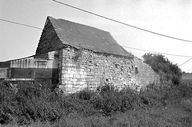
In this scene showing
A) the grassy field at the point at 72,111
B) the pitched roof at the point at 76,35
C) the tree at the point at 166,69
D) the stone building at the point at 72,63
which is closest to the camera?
the grassy field at the point at 72,111

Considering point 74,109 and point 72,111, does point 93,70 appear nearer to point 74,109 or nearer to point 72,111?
point 74,109

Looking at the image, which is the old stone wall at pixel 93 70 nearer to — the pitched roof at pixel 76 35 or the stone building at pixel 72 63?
the stone building at pixel 72 63

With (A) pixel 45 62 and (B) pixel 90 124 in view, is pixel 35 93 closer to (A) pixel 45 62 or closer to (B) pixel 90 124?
(A) pixel 45 62

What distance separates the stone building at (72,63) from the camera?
8.13 m

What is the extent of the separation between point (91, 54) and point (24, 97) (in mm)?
4721

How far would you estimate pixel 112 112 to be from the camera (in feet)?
27.9

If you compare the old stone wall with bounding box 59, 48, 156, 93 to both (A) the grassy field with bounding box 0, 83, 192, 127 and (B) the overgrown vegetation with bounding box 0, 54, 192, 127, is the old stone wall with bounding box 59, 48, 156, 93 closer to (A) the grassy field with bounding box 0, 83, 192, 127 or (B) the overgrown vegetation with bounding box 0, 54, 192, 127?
(B) the overgrown vegetation with bounding box 0, 54, 192, 127

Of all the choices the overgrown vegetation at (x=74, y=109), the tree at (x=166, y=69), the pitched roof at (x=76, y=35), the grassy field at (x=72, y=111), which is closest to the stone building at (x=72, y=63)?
the pitched roof at (x=76, y=35)

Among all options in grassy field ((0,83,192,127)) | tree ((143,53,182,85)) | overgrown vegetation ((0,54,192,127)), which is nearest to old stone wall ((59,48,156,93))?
overgrown vegetation ((0,54,192,127))

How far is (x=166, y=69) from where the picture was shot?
18812 mm

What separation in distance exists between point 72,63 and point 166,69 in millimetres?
13100

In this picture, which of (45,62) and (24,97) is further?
(45,62)

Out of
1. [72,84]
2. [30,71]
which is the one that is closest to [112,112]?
[72,84]

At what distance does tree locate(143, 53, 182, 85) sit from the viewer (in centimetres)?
1773
